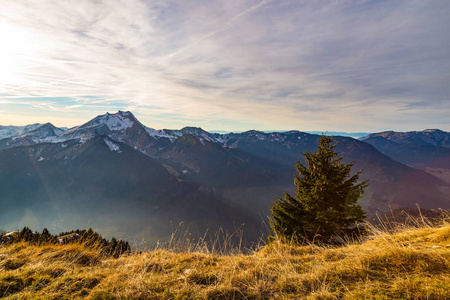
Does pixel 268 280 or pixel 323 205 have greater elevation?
pixel 268 280

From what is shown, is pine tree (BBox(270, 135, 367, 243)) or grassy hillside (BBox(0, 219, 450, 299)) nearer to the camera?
grassy hillside (BBox(0, 219, 450, 299))

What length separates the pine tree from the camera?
12.9m

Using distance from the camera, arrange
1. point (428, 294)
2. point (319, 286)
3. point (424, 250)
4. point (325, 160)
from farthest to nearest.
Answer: point (325, 160)
point (424, 250)
point (319, 286)
point (428, 294)

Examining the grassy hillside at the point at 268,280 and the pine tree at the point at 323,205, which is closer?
the grassy hillside at the point at 268,280

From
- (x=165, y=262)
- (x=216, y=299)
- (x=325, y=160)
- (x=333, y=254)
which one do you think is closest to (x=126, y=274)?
(x=165, y=262)

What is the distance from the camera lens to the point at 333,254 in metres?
4.80

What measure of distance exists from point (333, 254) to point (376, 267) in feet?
4.62

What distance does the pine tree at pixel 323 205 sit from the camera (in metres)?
12.9

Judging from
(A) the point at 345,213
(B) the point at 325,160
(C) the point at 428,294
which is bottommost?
(A) the point at 345,213

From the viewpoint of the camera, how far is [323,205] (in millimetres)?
13195

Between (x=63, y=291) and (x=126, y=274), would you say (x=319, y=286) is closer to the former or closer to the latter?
(x=126, y=274)

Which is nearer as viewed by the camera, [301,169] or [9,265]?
[9,265]

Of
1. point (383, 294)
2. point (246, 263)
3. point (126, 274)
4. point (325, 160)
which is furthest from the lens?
point (325, 160)

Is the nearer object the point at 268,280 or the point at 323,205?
the point at 268,280
